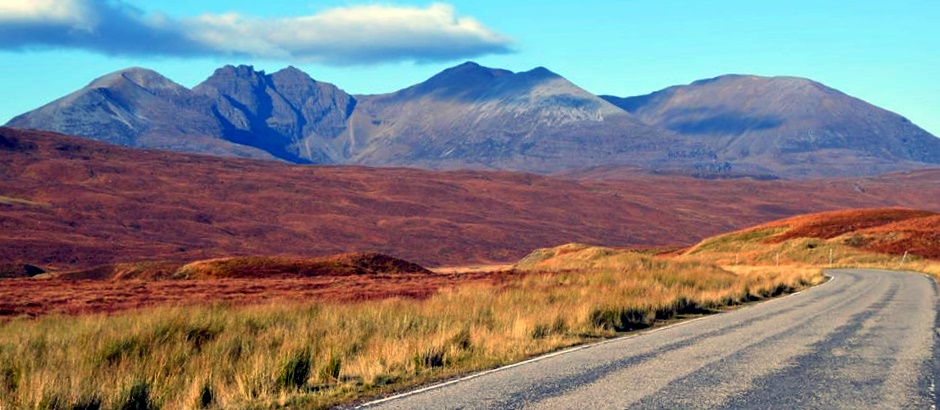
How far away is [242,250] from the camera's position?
113250 mm

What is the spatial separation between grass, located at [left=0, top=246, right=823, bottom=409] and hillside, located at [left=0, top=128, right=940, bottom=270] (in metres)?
82.5

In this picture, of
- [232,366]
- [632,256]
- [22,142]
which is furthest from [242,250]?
[232,366]

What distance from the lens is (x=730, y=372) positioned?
12.5m

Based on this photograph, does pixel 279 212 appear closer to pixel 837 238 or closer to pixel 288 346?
pixel 837 238

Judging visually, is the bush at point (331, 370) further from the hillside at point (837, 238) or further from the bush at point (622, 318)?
the hillside at point (837, 238)

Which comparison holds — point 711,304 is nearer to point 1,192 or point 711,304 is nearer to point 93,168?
point 1,192

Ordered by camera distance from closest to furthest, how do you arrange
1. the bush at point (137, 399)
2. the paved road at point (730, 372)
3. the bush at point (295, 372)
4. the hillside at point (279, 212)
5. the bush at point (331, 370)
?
1. the bush at point (137, 399)
2. the paved road at point (730, 372)
3. the bush at point (295, 372)
4. the bush at point (331, 370)
5. the hillside at point (279, 212)

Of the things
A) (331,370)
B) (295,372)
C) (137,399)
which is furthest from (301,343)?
(137,399)

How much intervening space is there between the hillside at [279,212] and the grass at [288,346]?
82.5 metres

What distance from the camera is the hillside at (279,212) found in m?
113

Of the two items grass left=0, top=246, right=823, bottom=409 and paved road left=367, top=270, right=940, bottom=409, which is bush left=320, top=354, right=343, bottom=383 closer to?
grass left=0, top=246, right=823, bottom=409

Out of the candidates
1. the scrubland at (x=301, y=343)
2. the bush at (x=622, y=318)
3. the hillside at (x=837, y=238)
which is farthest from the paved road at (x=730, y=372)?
the hillside at (x=837, y=238)

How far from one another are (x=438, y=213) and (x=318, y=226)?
27332 millimetres

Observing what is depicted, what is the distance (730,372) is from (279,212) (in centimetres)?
13334
